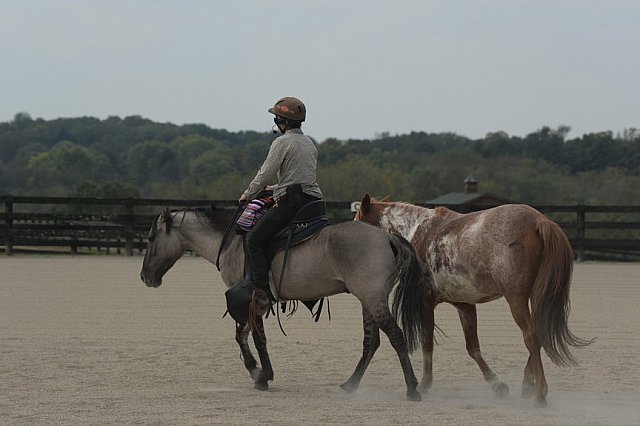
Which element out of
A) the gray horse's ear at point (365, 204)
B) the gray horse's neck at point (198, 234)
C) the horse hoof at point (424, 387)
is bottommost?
the horse hoof at point (424, 387)

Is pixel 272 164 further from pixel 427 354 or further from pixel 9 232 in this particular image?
pixel 9 232

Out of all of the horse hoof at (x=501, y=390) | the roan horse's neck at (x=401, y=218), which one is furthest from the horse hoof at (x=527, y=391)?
the roan horse's neck at (x=401, y=218)

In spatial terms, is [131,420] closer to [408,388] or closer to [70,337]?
[408,388]

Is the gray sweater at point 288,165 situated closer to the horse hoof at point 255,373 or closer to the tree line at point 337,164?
the horse hoof at point 255,373

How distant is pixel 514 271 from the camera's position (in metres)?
6.64

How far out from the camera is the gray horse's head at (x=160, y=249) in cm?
800

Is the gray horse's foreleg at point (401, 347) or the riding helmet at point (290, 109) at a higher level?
the riding helmet at point (290, 109)

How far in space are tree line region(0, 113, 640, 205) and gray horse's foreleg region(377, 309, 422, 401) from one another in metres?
35.5

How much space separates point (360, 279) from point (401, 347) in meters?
0.60

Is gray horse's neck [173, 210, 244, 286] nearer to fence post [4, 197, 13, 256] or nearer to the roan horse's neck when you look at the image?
the roan horse's neck

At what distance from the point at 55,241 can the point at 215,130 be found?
101124mm

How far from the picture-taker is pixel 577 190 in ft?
187

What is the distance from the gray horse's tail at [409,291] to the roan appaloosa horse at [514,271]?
0.80 ft

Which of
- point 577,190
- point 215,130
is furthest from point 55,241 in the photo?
point 215,130
